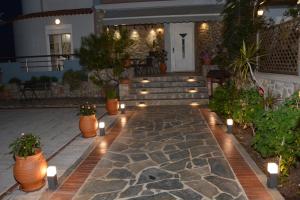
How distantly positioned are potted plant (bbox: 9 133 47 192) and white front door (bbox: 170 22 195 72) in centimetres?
1699

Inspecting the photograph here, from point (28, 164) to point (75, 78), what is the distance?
13502 millimetres

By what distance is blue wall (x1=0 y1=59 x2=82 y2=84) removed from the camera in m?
20.7

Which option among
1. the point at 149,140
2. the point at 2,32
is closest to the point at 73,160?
the point at 149,140

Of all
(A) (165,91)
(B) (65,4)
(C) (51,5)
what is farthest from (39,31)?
(A) (165,91)

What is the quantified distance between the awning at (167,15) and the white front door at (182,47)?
4006 mm

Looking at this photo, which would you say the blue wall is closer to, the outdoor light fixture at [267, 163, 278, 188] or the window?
the window

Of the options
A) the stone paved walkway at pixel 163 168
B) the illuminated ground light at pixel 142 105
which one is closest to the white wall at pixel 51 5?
the illuminated ground light at pixel 142 105

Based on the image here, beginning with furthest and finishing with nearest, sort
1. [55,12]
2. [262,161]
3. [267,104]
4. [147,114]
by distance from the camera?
[55,12], [147,114], [267,104], [262,161]

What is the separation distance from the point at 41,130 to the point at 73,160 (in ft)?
14.2

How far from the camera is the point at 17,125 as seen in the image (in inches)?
524

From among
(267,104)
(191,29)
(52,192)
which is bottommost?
(52,192)

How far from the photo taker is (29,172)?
6.50 metres

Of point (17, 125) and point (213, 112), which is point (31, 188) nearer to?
point (17, 125)

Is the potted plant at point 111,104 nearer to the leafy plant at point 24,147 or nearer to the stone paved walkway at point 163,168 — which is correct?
the stone paved walkway at point 163,168
